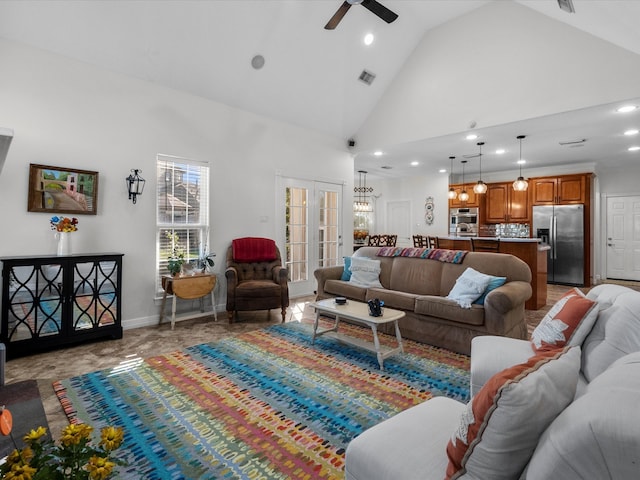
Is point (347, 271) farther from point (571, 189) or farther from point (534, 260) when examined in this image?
point (571, 189)

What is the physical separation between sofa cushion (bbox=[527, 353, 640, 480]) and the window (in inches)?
172

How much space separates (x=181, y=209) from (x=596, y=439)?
15.3ft

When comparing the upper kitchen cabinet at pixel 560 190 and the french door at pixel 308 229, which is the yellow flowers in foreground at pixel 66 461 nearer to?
the french door at pixel 308 229

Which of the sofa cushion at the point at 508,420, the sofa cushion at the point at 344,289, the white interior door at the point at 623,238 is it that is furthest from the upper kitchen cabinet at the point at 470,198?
the sofa cushion at the point at 508,420

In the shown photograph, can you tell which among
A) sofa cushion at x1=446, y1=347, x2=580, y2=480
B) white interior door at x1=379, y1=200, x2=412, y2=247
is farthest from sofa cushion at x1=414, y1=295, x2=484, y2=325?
white interior door at x1=379, y1=200, x2=412, y2=247

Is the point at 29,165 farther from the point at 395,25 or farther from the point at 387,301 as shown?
the point at 395,25

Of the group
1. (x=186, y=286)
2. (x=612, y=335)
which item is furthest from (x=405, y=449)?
(x=186, y=286)

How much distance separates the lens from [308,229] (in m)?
6.14

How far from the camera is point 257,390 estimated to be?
2.60 meters

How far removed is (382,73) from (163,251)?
14.3 ft

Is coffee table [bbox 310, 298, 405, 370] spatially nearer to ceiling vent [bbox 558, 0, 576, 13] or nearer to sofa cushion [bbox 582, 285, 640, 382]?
sofa cushion [bbox 582, 285, 640, 382]

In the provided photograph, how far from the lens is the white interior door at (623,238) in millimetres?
7588

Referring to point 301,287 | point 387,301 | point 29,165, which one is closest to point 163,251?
point 29,165

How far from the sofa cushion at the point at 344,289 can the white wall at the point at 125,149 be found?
1517 millimetres
